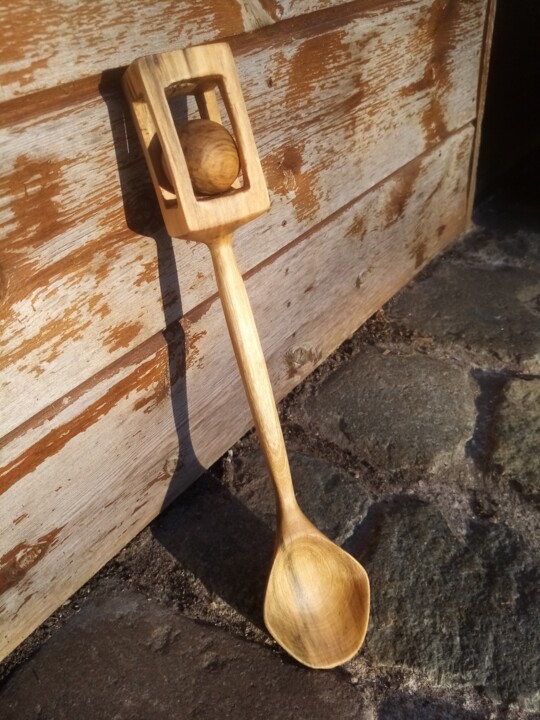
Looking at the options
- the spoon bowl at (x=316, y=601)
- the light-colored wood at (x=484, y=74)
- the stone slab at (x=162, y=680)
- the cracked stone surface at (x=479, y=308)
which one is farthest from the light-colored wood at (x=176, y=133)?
the light-colored wood at (x=484, y=74)

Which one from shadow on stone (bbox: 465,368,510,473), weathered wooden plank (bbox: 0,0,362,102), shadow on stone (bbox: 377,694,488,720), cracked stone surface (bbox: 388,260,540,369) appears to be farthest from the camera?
cracked stone surface (bbox: 388,260,540,369)

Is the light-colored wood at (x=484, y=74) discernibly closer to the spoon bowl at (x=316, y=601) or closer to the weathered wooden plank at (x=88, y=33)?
the weathered wooden plank at (x=88, y=33)

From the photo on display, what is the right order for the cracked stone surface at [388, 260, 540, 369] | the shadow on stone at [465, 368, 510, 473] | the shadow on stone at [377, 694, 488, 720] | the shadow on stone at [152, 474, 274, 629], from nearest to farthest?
the shadow on stone at [377, 694, 488, 720]
the shadow on stone at [152, 474, 274, 629]
the shadow on stone at [465, 368, 510, 473]
the cracked stone surface at [388, 260, 540, 369]

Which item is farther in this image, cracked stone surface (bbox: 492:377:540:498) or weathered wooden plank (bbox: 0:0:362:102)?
cracked stone surface (bbox: 492:377:540:498)

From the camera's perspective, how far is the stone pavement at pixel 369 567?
788mm

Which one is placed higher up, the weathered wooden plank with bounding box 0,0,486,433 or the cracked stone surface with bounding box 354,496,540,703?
the weathered wooden plank with bounding box 0,0,486,433

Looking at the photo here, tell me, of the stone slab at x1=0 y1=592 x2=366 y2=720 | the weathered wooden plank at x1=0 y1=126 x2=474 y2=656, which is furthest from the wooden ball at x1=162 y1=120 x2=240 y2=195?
the stone slab at x1=0 y1=592 x2=366 y2=720

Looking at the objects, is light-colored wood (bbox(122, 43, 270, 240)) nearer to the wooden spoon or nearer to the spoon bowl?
the wooden spoon

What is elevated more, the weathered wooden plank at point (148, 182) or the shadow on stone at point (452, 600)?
the weathered wooden plank at point (148, 182)

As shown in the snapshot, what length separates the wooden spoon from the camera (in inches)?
26.4

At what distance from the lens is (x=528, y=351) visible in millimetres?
1259

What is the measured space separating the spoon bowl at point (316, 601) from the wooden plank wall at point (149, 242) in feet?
0.89

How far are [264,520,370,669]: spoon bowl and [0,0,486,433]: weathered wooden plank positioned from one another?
38 centimetres

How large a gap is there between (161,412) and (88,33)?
0.52m
